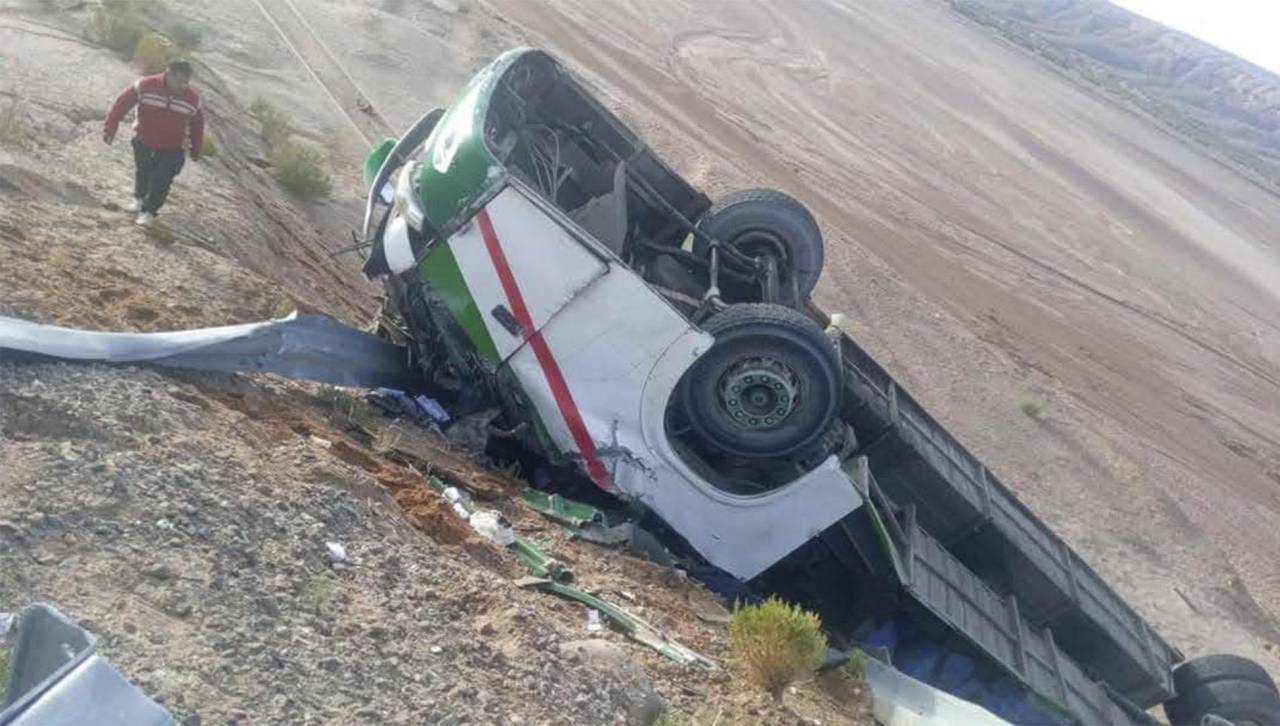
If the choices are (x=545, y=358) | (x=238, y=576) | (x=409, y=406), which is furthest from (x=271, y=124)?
(x=238, y=576)

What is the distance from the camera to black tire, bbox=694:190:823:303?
9.02 meters

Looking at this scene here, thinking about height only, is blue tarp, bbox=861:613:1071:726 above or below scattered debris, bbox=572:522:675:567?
below

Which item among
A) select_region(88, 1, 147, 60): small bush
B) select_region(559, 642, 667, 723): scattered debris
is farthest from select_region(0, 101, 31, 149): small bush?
select_region(559, 642, 667, 723): scattered debris

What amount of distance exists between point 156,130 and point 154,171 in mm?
267

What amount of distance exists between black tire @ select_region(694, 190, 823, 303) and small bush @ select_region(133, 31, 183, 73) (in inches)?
232

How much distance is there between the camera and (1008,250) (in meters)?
23.6

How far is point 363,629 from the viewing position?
460 cm

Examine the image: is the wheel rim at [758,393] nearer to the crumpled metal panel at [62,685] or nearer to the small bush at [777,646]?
the small bush at [777,646]

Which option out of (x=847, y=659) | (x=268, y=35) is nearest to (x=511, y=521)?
(x=847, y=659)

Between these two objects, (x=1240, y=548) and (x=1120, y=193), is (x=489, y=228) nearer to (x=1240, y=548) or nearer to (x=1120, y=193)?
(x=1240, y=548)

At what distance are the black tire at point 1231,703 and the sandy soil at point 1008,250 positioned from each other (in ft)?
6.64

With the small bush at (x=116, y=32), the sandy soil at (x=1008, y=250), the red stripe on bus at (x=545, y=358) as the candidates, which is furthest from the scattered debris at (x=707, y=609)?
the small bush at (x=116, y=32)

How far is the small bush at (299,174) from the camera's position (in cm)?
1209

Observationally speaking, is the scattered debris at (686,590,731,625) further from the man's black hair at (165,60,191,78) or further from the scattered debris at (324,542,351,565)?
the man's black hair at (165,60,191,78)
